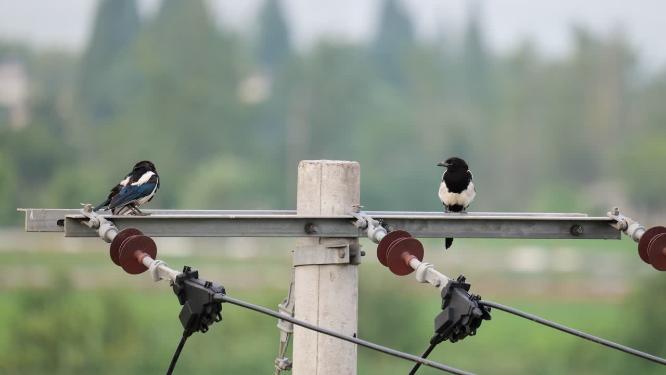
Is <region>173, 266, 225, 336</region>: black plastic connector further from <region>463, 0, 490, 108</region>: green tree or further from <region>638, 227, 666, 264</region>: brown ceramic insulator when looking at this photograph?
<region>463, 0, 490, 108</region>: green tree

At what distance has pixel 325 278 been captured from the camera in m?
8.39

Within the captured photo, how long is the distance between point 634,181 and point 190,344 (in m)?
65.8

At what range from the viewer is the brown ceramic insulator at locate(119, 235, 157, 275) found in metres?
7.66

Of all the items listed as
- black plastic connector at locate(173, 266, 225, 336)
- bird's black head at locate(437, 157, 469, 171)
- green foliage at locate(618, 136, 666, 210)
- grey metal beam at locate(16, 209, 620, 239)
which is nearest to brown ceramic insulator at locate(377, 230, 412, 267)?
grey metal beam at locate(16, 209, 620, 239)

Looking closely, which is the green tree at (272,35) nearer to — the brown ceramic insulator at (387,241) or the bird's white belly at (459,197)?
the bird's white belly at (459,197)

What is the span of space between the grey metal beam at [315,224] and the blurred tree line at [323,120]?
73067 millimetres

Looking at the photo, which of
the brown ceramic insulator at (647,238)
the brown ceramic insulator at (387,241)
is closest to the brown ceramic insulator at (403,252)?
the brown ceramic insulator at (387,241)

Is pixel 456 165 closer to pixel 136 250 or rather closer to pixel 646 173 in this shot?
pixel 136 250

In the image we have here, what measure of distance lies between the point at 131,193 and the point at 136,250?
314cm

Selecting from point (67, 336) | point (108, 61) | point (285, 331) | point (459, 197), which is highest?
point (108, 61)

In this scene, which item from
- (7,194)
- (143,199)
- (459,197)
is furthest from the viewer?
(7,194)

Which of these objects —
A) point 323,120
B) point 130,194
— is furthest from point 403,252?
point 323,120

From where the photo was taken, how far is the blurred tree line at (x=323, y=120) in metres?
95.2

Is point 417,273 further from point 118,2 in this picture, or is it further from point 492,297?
point 118,2
